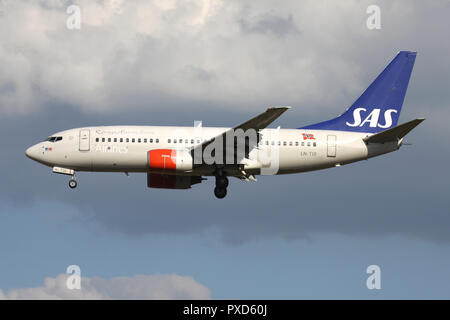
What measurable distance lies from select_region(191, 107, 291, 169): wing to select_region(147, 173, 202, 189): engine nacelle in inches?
179

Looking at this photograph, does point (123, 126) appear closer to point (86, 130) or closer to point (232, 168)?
point (86, 130)

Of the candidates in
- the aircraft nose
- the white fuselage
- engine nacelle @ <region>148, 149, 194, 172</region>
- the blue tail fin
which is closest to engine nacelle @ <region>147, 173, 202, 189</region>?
the white fuselage

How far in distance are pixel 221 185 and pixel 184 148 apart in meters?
3.69

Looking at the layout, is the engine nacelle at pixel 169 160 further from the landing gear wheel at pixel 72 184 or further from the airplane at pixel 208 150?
the landing gear wheel at pixel 72 184

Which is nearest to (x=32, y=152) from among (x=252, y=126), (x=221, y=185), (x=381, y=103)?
(x=221, y=185)

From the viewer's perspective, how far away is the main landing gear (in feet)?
200

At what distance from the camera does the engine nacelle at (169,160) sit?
58.5m

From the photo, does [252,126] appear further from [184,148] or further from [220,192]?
[220,192]

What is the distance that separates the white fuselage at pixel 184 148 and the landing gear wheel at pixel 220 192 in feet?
4.20

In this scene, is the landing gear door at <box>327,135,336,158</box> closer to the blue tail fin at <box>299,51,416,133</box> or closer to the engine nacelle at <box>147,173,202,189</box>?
the blue tail fin at <box>299,51,416,133</box>

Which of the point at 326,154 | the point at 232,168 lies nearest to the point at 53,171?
the point at 232,168

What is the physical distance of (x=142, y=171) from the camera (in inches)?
2373

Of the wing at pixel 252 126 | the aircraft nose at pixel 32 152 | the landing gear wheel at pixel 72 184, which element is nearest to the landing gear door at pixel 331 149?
the wing at pixel 252 126

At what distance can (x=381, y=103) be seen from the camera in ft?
217
